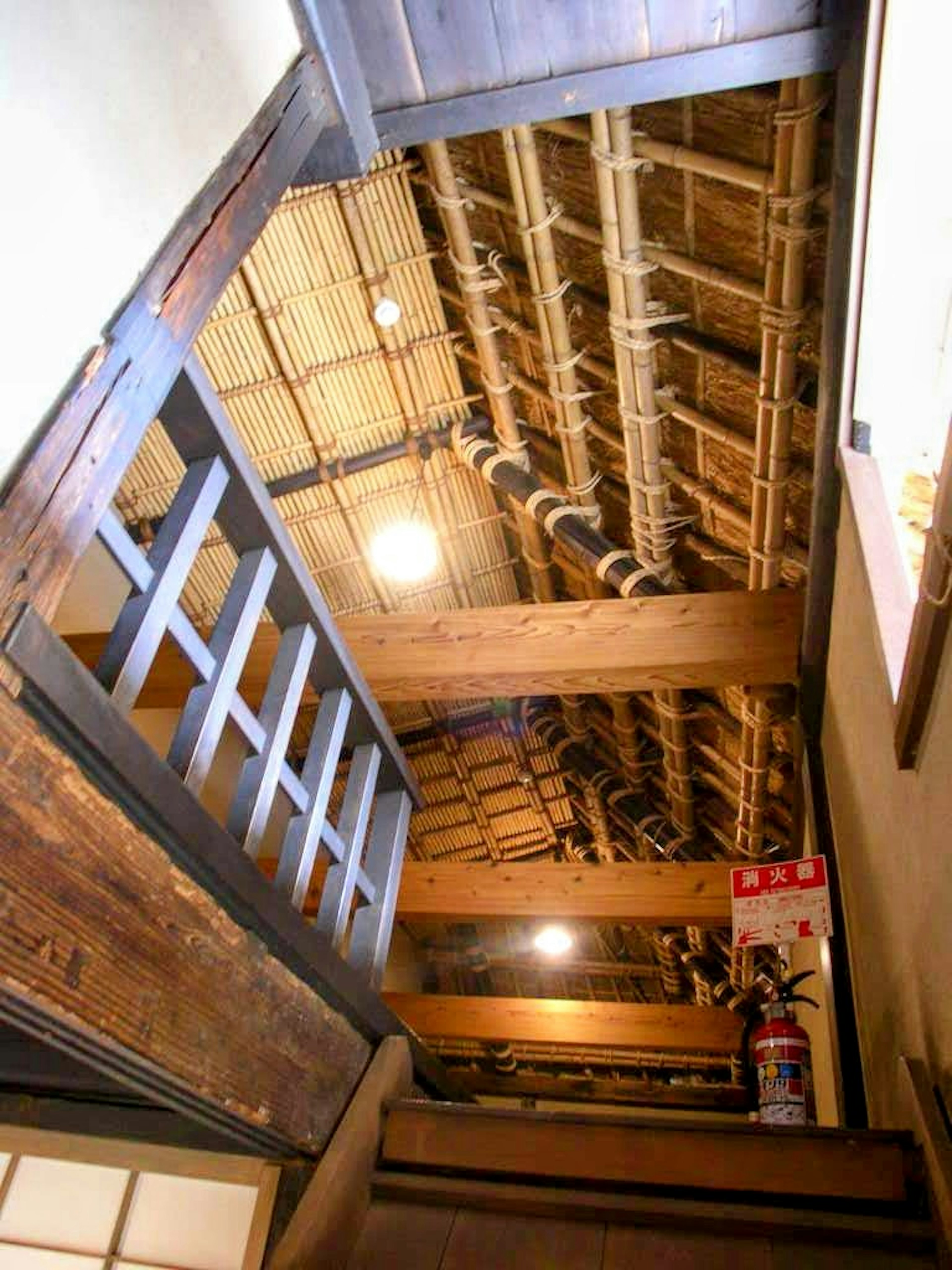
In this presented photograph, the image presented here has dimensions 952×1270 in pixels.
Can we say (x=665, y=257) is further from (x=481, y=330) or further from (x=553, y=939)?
(x=553, y=939)

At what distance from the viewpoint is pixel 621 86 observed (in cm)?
225

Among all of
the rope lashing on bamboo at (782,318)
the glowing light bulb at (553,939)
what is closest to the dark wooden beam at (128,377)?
the rope lashing on bamboo at (782,318)

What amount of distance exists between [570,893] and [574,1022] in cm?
227

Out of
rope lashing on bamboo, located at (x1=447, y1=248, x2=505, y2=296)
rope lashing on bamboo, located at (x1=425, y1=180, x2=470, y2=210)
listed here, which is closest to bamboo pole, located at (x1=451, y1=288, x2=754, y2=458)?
rope lashing on bamboo, located at (x1=447, y1=248, x2=505, y2=296)

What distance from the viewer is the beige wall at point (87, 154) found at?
3.86 ft

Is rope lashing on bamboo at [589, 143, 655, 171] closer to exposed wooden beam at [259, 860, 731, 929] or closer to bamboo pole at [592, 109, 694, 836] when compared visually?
bamboo pole at [592, 109, 694, 836]

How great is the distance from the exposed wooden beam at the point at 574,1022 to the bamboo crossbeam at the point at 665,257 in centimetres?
553

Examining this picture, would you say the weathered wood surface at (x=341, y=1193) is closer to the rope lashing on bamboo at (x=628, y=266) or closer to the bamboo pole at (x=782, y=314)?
the bamboo pole at (x=782, y=314)

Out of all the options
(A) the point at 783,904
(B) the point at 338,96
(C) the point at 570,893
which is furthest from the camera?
(C) the point at 570,893

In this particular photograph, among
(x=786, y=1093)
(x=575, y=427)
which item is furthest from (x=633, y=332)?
(x=786, y=1093)

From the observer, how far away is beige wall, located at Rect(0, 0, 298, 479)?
1.18m

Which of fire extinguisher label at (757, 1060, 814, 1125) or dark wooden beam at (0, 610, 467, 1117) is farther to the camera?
fire extinguisher label at (757, 1060, 814, 1125)

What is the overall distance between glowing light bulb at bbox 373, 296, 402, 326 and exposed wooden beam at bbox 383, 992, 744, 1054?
4903 millimetres

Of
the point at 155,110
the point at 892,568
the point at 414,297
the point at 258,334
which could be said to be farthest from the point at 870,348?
the point at 258,334
